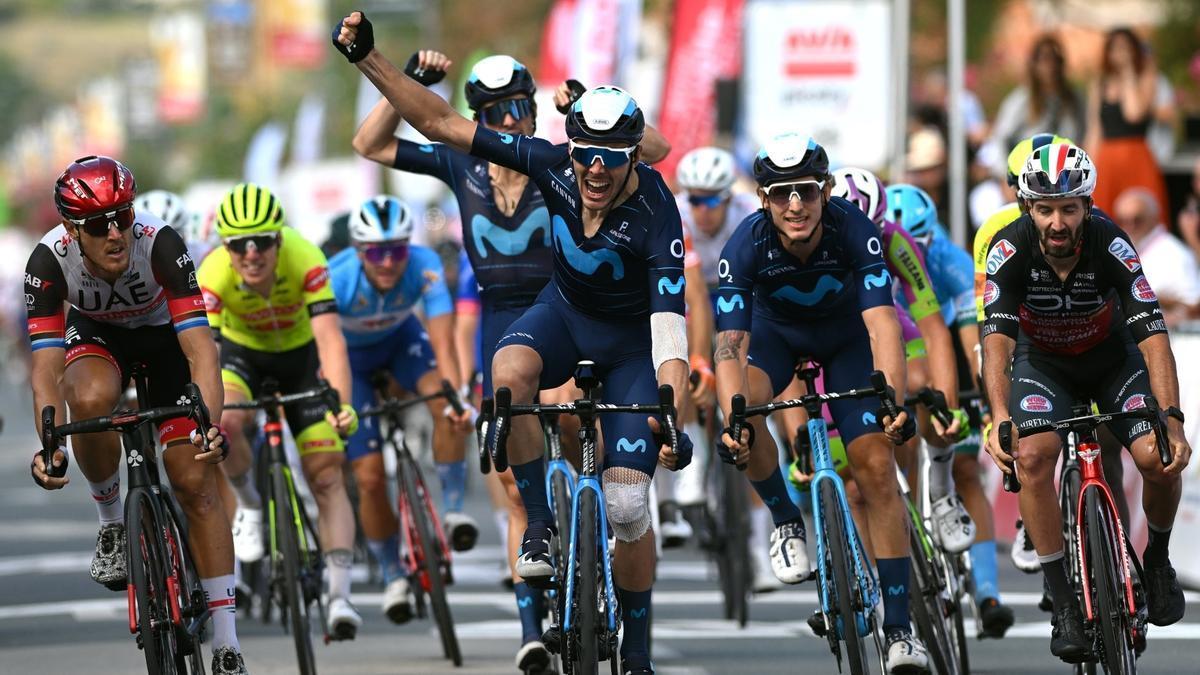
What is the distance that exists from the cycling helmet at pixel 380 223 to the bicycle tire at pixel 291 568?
178 cm

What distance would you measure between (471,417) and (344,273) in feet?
4.05

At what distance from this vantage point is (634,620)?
30.6 feet

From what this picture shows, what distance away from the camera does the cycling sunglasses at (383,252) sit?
508 inches

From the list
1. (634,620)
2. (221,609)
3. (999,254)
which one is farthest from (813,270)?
(221,609)

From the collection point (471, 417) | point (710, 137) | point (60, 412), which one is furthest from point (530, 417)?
point (710, 137)

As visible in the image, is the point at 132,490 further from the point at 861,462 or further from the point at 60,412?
the point at 861,462

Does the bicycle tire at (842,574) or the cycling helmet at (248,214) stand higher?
the cycling helmet at (248,214)

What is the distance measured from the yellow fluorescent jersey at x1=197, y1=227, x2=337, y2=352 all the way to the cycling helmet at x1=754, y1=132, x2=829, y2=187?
2958 millimetres

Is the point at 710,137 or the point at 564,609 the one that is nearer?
the point at 564,609

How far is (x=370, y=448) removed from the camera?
12828 mm

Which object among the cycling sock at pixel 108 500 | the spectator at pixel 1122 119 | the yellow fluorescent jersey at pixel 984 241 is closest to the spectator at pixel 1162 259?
the spectator at pixel 1122 119

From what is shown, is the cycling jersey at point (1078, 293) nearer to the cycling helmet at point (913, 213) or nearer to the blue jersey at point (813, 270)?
the blue jersey at point (813, 270)

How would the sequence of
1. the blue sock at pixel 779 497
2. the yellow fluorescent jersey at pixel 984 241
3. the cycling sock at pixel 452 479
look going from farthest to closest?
the cycling sock at pixel 452 479
the yellow fluorescent jersey at pixel 984 241
the blue sock at pixel 779 497

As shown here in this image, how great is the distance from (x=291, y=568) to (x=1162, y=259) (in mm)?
7806
